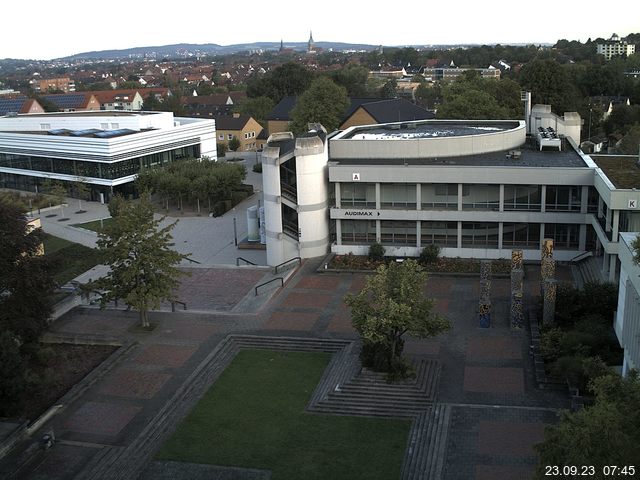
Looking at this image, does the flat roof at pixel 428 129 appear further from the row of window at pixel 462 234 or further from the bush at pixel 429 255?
the bush at pixel 429 255

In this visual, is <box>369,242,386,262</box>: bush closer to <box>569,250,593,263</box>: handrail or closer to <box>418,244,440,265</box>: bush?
<box>418,244,440,265</box>: bush

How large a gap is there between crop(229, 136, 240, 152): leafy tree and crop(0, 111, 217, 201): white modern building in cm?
1335

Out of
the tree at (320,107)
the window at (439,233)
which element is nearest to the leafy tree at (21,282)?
the window at (439,233)

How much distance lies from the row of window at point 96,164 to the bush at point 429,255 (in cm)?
3350

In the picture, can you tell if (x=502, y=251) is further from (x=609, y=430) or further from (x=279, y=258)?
(x=609, y=430)

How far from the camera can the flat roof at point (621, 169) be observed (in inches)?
1324

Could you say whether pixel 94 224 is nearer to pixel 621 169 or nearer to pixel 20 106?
pixel 621 169

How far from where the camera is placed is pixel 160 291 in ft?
98.0

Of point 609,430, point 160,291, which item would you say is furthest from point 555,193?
point 609,430

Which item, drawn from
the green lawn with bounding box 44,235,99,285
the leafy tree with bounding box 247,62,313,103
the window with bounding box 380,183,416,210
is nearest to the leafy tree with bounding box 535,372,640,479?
the window with bounding box 380,183,416,210

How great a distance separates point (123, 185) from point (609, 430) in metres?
55.8

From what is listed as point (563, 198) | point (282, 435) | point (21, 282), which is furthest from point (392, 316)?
point (563, 198)

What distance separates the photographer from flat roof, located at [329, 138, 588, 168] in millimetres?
39312

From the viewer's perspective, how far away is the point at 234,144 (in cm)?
9006
